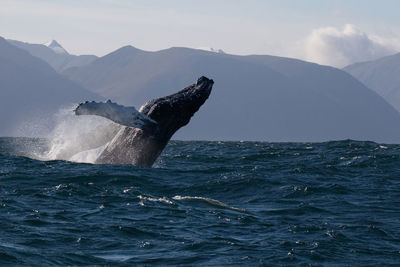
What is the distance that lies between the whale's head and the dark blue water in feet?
4.07

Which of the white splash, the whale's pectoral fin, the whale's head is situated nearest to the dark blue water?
the white splash

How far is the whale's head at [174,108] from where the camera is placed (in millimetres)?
15633

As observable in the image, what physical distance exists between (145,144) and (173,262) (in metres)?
7.46

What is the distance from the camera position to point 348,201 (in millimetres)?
14078

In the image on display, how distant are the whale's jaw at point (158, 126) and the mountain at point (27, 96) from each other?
153 m

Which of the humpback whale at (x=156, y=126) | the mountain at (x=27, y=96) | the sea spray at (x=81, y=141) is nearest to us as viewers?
the humpback whale at (x=156, y=126)

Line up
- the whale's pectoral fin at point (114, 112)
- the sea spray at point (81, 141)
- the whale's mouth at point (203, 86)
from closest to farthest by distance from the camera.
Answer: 1. the whale's pectoral fin at point (114, 112)
2. the whale's mouth at point (203, 86)
3. the sea spray at point (81, 141)

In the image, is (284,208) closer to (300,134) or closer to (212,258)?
(212,258)

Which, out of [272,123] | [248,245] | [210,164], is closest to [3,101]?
[272,123]

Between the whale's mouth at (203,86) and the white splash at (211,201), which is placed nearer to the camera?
the white splash at (211,201)

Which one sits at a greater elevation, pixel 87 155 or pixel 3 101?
pixel 3 101

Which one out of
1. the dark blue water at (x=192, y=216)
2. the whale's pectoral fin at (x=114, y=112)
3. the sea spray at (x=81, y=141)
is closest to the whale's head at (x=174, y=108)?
the whale's pectoral fin at (x=114, y=112)

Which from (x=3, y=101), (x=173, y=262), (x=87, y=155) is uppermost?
(x=3, y=101)

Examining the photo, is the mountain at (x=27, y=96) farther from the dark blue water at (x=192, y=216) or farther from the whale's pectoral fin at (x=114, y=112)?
the whale's pectoral fin at (x=114, y=112)
